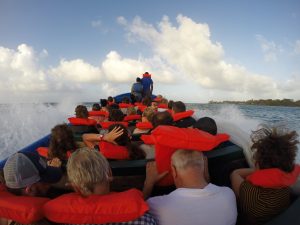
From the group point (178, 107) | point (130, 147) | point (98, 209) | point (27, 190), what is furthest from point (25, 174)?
point (178, 107)

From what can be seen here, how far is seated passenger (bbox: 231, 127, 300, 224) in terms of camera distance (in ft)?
6.23

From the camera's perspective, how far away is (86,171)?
1.56 m

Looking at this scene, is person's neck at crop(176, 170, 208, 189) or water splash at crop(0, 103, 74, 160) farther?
water splash at crop(0, 103, 74, 160)

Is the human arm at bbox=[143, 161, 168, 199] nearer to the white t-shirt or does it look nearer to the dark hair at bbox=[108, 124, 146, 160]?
the white t-shirt

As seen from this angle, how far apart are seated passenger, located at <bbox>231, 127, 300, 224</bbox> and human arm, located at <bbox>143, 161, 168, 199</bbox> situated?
0.57 meters

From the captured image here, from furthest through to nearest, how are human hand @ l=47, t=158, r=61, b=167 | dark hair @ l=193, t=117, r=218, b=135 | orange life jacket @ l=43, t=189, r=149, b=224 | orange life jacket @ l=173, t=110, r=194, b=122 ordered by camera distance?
orange life jacket @ l=173, t=110, r=194, b=122
human hand @ l=47, t=158, r=61, b=167
dark hair @ l=193, t=117, r=218, b=135
orange life jacket @ l=43, t=189, r=149, b=224

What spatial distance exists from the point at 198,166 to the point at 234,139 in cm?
146

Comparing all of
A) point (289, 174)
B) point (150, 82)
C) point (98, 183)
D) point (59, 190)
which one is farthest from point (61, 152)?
point (150, 82)

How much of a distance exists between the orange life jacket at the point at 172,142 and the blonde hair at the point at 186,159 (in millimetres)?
43

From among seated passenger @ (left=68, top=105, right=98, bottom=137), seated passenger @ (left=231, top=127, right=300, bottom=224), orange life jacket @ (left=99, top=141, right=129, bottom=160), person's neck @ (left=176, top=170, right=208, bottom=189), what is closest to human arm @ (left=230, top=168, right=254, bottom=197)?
seated passenger @ (left=231, top=127, right=300, bottom=224)

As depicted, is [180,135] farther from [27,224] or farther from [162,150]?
[27,224]

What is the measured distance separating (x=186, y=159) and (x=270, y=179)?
1.93 ft

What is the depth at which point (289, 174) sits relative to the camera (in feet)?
6.32

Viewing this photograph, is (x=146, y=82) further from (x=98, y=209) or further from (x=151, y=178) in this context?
(x=98, y=209)
